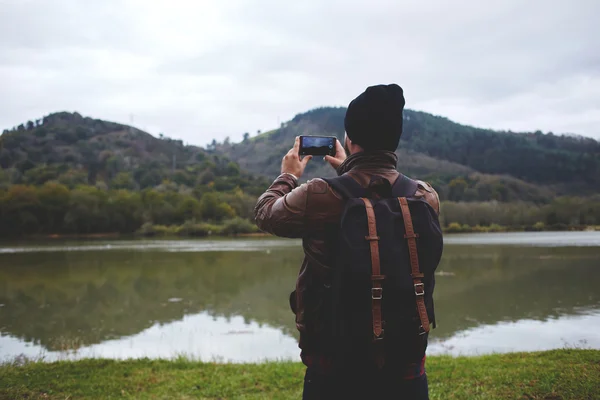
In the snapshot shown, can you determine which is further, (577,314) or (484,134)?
(484,134)

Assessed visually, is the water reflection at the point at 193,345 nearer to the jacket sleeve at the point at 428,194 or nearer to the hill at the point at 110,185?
the jacket sleeve at the point at 428,194

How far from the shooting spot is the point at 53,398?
5.13 metres

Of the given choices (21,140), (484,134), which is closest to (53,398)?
(21,140)

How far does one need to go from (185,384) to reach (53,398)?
1.37 m

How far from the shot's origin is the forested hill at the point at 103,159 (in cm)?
10026

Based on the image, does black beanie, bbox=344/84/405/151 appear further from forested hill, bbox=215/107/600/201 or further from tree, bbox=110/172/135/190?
tree, bbox=110/172/135/190

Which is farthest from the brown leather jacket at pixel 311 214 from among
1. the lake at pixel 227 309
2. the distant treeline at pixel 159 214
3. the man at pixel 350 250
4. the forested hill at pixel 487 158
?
the forested hill at pixel 487 158

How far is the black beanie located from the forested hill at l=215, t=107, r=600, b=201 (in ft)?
330

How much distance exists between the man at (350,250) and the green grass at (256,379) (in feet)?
10.3

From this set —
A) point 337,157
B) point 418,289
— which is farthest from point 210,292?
point 418,289

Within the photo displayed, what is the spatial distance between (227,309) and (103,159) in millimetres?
126739

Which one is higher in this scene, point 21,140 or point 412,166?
point 21,140

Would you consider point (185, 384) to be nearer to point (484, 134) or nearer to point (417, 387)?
point (417, 387)

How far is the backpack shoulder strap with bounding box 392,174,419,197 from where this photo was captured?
2246mm
